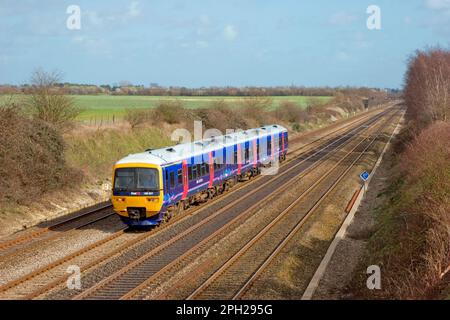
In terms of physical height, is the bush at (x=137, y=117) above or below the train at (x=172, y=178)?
above

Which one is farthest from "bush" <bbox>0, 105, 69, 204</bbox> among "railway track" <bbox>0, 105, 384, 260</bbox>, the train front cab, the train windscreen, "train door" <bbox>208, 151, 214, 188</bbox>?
"train door" <bbox>208, 151, 214, 188</bbox>

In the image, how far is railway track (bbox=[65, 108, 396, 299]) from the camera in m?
13.3

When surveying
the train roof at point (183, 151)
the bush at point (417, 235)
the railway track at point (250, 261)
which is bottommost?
the railway track at point (250, 261)

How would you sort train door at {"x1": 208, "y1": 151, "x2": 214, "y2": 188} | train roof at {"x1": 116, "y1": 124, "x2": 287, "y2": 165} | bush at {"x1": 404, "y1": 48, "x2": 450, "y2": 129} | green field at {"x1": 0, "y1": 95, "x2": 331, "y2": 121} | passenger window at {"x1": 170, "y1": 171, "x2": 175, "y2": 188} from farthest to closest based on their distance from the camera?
green field at {"x1": 0, "y1": 95, "x2": 331, "y2": 121} → bush at {"x1": 404, "y1": 48, "x2": 450, "y2": 129} → train door at {"x1": 208, "y1": 151, "x2": 214, "y2": 188} → passenger window at {"x1": 170, "y1": 171, "x2": 175, "y2": 188} → train roof at {"x1": 116, "y1": 124, "x2": 287, "y2": 165}

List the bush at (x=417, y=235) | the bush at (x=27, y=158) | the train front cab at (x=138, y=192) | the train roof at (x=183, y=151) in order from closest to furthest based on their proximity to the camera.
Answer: the bush at (x=417, y=235)
the train front cab at (x=138, y=192)
the train roof at (x=183, y=151)
the bush at (x=27, y=158)

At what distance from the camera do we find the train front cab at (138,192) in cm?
1888

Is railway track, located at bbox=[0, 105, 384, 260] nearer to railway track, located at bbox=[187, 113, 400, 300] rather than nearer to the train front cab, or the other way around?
the train front cab

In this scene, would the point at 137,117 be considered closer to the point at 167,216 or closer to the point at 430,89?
the point at 430,89

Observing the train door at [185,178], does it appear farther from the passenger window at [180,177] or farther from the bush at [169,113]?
the bush at [169,113]

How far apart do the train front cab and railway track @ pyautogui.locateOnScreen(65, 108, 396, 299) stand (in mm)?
1380

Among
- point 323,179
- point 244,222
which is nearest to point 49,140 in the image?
point 244,222

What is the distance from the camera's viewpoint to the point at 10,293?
13.3 m

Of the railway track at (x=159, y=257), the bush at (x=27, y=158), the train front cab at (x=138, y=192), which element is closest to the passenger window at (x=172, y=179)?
the train front cab at (x=138, y=192)
